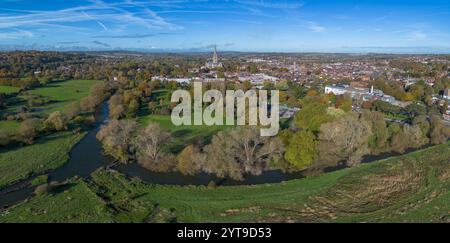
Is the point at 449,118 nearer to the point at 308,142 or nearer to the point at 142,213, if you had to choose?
the point at 308,142

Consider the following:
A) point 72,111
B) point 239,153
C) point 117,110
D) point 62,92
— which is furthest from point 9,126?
point 239,153

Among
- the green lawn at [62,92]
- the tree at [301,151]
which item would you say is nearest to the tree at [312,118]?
the tree at [301,151]

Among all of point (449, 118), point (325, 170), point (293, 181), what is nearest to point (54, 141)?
point (293, 181)

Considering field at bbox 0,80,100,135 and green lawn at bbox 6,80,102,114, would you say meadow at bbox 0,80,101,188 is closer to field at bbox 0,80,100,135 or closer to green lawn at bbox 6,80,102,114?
field at bbox 0,80,100,135

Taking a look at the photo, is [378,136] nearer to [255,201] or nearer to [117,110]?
[255,201]

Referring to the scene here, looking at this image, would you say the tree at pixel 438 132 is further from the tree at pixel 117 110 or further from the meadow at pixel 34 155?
the tree at pixel 117 110

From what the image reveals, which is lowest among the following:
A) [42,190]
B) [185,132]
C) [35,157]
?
[42,190]
